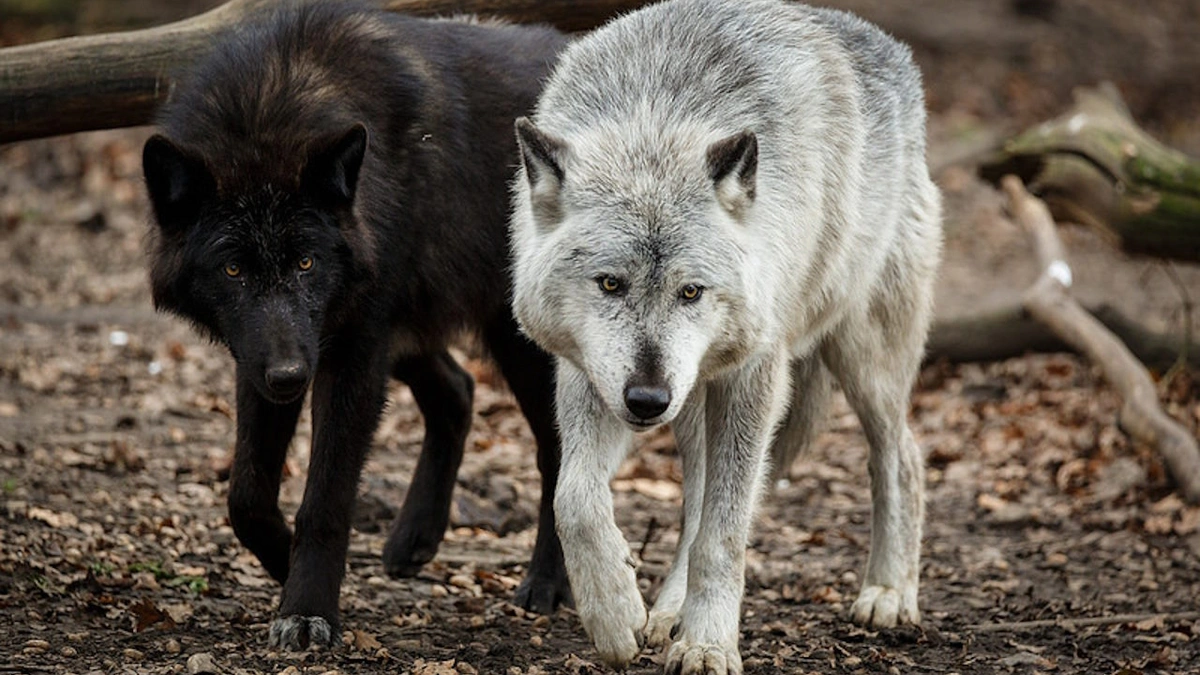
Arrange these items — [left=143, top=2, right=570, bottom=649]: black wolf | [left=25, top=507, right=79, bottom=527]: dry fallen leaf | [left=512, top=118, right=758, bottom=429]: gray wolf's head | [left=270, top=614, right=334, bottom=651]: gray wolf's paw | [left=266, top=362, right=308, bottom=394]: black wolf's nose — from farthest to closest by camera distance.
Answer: [left=25, top=507, right=79, bottom=527]: dry fallen leaf, [left=270, top=614, right=334, bottom=651]: gray wolf's paw, [left=143, top=2, right=570, bottom=649]: black wolf, [left=266, top=362, right=308, bottom=394]: black wolf's nose, [left=512, top=118, right=758, bottom=429]: gray wolf's head

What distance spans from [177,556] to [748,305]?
271 cm

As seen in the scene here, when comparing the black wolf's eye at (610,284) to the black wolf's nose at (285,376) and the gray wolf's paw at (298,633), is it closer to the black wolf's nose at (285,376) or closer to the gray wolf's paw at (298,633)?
the black wolf's nose at (285,376)

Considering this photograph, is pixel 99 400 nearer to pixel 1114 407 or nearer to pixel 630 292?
pixel 630 292

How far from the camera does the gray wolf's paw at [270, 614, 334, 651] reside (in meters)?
4.65

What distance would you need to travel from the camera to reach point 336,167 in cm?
458

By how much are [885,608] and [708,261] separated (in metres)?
1.94

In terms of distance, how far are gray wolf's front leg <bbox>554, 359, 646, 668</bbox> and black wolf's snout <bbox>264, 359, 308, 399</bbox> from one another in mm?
860

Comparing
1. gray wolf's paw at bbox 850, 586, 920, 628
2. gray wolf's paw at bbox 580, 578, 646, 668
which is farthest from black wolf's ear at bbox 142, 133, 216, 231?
gray wolf's paw at bbox 850, 586, 920, 628

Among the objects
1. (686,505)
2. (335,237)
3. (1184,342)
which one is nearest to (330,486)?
(335,237)

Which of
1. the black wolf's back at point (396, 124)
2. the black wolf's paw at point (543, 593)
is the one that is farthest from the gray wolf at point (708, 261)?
the black wolf's paw at point (543, 593)

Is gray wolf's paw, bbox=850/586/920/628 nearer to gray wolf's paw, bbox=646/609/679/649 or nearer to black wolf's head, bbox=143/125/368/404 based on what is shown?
gray wolf's paw, bbox=646/609/679/649

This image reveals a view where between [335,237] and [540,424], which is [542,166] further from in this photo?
[540,424]

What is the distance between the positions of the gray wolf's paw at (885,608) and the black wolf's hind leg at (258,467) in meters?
2.19

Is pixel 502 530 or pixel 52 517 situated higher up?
pixel 52 517
